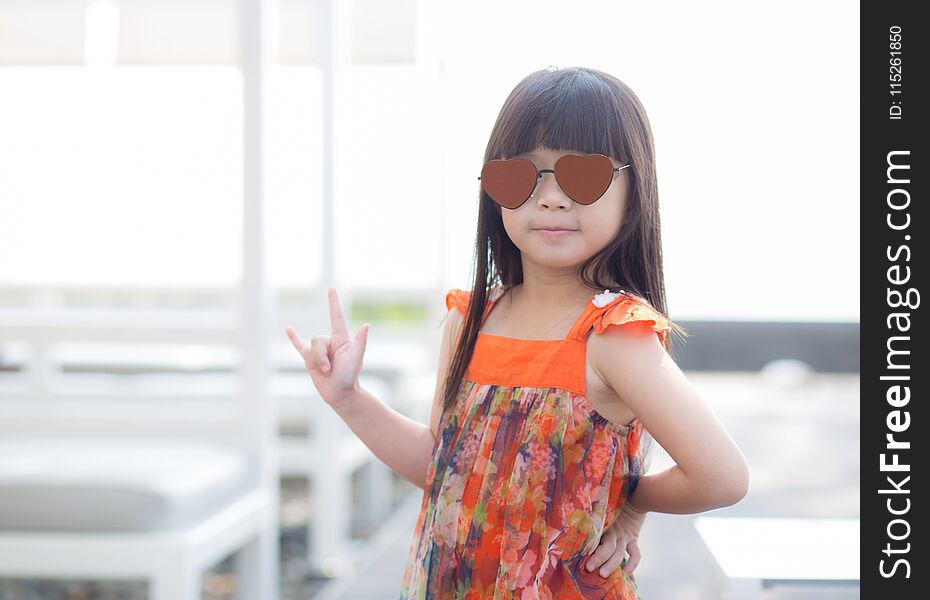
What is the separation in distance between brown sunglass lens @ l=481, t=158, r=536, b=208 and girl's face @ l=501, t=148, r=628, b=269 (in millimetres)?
15

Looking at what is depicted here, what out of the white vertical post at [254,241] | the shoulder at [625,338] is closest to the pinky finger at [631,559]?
the shoulder at [625,338]

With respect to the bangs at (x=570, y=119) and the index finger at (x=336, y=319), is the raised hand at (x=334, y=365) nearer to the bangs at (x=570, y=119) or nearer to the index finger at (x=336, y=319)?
the index finger at (x=336, y=319)

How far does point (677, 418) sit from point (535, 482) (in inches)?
7.1

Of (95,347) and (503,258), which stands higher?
(503,258)

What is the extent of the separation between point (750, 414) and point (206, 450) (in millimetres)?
4935

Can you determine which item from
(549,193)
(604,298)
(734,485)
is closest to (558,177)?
(549,193)

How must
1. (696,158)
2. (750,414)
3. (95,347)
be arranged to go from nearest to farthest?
(95,347) < (750,414) < (696,158)

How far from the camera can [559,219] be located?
1.16 meters

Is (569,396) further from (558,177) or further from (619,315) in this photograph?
(558,177)

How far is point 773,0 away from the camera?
8008 mm

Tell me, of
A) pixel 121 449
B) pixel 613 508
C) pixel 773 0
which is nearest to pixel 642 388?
pixel 613 508

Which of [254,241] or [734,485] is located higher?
[254,241]
